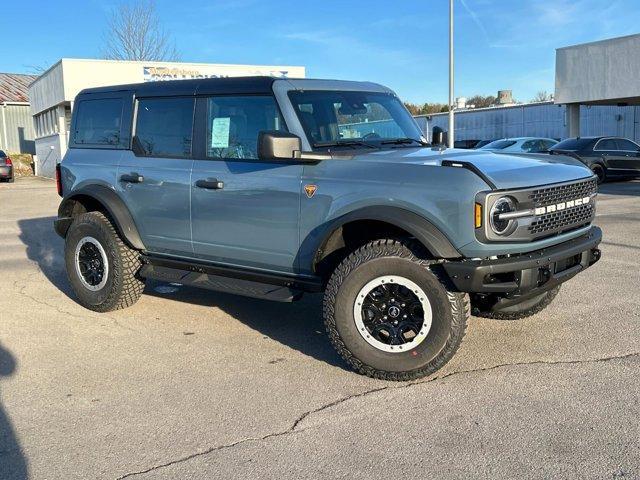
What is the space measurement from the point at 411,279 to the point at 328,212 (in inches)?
30.4

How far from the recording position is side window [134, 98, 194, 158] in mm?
5363

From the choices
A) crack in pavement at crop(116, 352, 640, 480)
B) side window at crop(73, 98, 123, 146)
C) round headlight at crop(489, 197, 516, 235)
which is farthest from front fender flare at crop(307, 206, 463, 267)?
side window at crop(73, 98, 123, 146)

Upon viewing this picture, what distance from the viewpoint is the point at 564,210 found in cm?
432

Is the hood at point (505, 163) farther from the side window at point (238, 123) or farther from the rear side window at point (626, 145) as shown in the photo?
the rear side window at point (626, 145)

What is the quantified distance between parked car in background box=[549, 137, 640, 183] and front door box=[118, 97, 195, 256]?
1574 centimetres

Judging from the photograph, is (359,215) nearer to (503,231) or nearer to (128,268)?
Result: (503,231)

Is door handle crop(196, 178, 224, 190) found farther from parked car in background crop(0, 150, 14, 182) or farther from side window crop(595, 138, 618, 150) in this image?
parked car in background crop(0, 150, 14, 182)

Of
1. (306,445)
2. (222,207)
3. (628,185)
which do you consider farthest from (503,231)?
(628,185)

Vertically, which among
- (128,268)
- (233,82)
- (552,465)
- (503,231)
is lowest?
(552,465)

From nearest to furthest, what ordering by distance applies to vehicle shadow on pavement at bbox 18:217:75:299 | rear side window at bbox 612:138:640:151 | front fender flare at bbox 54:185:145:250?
front fender flare at bbox 54:185:145:250
vehicle shadow on pavement at bbox 18:217:75:299
rear side window at bbox 612:138:640:151

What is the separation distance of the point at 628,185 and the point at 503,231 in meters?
17.8

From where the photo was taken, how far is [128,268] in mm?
5777

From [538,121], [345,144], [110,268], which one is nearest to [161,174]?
[110,268]

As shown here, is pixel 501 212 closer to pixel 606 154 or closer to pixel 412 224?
pixel 412 224
